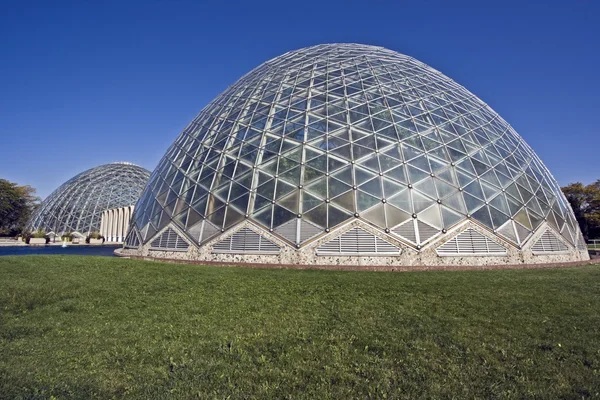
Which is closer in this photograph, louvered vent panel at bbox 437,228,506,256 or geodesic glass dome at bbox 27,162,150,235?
louvered vent panel at bbox 437,228,506,256

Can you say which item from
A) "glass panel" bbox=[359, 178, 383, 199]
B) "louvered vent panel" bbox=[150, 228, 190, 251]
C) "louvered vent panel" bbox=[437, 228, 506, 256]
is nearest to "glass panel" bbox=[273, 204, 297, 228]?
"glass panel" bbox=[359, 178, 383, 199]

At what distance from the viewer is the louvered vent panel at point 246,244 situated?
1780cm

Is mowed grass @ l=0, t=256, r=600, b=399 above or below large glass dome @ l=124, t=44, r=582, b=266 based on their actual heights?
below

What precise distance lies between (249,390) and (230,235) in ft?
46.7

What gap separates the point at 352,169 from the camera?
18922 mm

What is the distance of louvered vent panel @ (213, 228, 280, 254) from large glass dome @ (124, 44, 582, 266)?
1.26ft

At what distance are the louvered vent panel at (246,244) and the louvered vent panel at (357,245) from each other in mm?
2655

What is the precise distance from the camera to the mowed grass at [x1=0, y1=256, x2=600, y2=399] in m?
4.88

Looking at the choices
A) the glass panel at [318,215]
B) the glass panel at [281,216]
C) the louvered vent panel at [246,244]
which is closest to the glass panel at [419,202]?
the glass panel at [318,215]

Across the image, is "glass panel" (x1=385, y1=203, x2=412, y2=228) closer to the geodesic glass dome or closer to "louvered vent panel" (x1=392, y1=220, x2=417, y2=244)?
"louvered vent panel" (x1=392, y1=220, x2=417, y2=244)

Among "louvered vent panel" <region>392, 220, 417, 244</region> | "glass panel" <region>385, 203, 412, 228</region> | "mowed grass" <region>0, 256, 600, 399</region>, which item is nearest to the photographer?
"mowed grass" <region>0, 256, 600, 399</region>

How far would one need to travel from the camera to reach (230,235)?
61.3 feet

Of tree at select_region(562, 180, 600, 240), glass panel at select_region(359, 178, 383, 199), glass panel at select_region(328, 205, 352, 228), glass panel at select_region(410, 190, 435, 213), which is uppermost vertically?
tree at select_region(562, 180, 600, 240)

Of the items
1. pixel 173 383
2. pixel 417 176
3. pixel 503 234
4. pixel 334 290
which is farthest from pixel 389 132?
pixel 173 383
